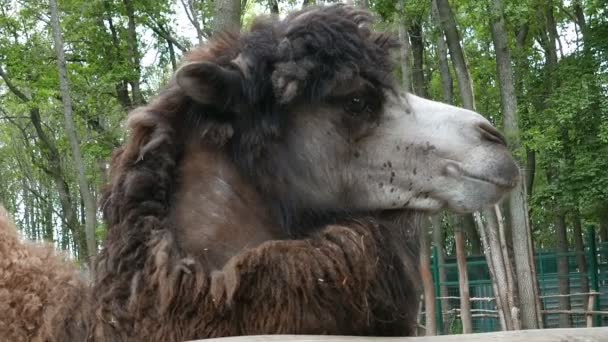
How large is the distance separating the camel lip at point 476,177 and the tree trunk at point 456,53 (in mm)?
16729

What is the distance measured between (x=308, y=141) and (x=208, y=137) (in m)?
0.39

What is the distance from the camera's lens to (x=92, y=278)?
2.81 m

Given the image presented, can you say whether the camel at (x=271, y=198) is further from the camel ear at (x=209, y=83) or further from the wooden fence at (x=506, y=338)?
the wooden fence at (x=506, y=338)

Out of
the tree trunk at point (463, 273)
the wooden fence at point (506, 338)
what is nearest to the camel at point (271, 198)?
the wooden fence at point (506, 338)

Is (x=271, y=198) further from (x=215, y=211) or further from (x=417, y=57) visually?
(x=417, y=57)

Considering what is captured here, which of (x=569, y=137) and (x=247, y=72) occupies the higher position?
(x=569, y=137)

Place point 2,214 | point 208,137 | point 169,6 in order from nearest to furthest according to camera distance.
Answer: point 208,137
point 2,214
point 169,6

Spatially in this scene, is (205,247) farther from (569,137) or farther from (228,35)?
(569,137)

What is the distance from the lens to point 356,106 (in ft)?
10.0

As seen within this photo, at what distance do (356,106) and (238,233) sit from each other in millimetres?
712

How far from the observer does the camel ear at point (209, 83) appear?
2.87 m

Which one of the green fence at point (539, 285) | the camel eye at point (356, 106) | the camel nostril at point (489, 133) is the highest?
the camel eye at point (356, 106)

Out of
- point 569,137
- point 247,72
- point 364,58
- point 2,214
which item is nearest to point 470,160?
point 364,58

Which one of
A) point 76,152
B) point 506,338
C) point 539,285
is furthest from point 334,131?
point 539,285
